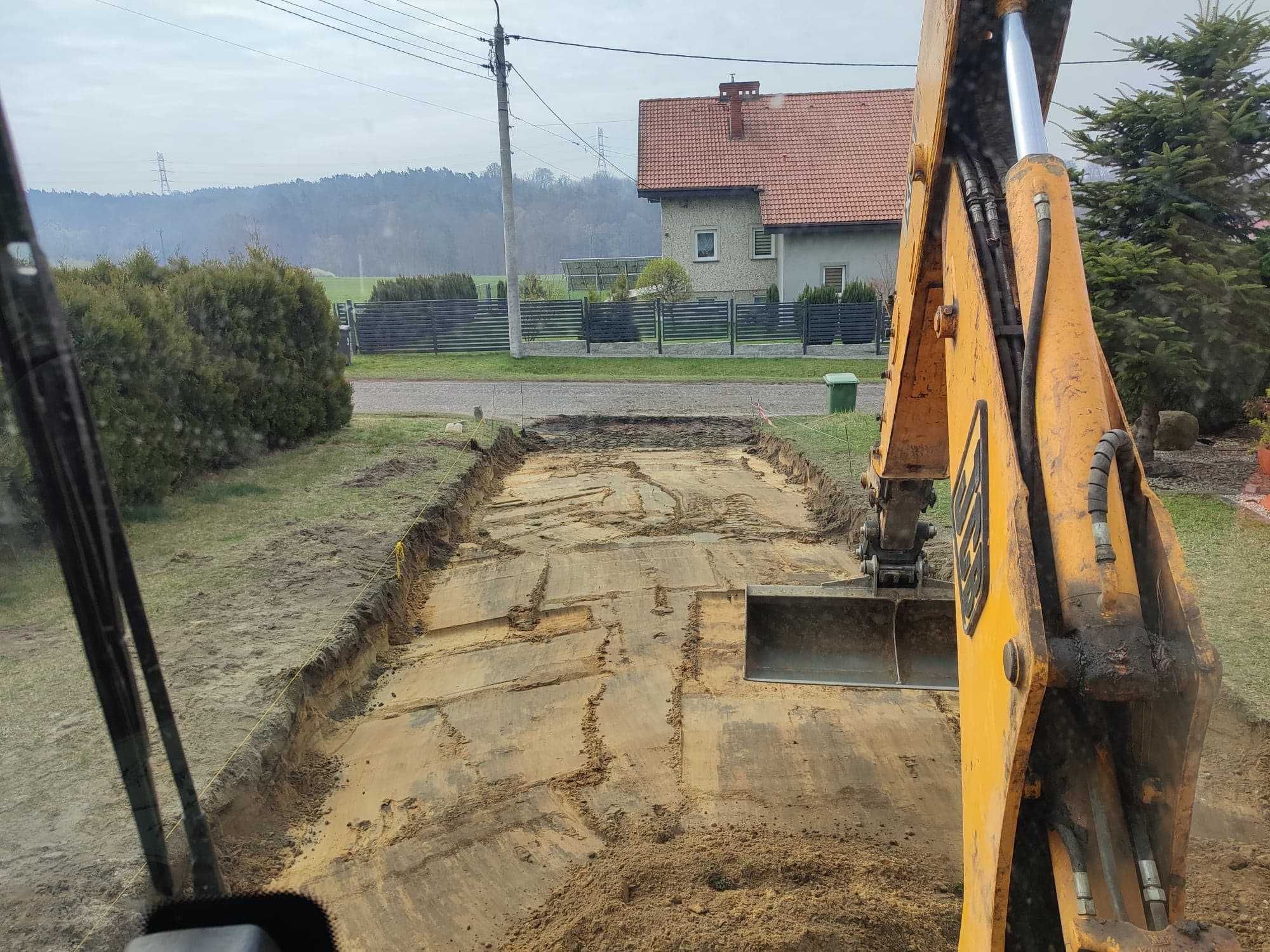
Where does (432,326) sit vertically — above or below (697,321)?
below

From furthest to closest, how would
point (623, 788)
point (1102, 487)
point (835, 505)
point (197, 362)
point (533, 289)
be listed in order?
point (533, 289) < point (197, 362) < point (835, 505) < point (623, 788) < point (1102, 487)

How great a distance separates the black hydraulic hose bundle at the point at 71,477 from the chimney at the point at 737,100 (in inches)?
1081

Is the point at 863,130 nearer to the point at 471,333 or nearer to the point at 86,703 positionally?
the point at 471,333

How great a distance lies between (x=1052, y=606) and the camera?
6.15ft

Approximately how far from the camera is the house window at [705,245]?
86.6ft

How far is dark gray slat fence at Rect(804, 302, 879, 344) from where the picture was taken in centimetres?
2150

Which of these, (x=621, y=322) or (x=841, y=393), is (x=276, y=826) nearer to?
(x=841, y=393)

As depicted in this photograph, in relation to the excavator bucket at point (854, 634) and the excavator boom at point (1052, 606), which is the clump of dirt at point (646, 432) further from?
the excavator boom at point (1052, 606)

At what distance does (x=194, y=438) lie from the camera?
8883 mm

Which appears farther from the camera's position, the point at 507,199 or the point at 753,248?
the point at 753,248

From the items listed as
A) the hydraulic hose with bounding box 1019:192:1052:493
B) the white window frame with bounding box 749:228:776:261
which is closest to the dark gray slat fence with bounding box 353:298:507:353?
the white window frame with bounding box 749:228:776:261

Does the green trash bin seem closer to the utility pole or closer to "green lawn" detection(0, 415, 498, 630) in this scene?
"green lawn" detection(0, 415, 498, 630)

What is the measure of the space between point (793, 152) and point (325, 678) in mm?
23922

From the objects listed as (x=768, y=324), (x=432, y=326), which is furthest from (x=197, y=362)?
(x=768, y=324)
